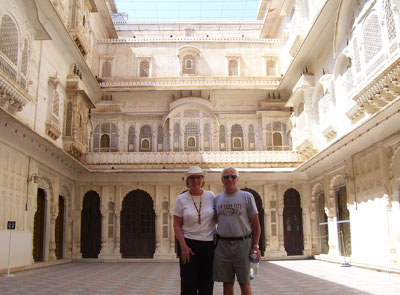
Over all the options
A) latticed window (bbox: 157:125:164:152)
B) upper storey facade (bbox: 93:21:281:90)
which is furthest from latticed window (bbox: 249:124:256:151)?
latticed window (bbox: 157:125:164:152)

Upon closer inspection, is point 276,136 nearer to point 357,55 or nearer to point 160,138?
point 160,138

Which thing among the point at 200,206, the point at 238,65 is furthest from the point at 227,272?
the point at 238,65

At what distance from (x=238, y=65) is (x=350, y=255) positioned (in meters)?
10.2

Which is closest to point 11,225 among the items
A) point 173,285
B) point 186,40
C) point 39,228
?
point 39,228

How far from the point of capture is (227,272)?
397 centimetres

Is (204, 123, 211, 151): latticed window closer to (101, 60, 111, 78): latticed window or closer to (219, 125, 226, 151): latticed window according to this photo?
(219, 125, 226, 151): latticed window

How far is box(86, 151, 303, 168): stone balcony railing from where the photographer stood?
17.4 meters

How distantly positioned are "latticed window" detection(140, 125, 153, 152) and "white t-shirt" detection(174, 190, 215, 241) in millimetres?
15437

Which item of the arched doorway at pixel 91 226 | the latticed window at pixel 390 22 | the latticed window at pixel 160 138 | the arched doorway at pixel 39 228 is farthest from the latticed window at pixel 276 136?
the latticed window at pixel 390 22

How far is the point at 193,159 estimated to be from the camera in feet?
57.2

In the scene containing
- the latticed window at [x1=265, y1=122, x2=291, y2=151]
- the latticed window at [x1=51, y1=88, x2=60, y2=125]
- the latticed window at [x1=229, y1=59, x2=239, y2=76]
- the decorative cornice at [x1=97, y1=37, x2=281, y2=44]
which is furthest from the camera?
the decorative cornice at [x1=97, y1=37, x2=281, y2=44]

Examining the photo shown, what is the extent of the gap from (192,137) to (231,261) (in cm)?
1497

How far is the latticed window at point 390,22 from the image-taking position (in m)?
9.34

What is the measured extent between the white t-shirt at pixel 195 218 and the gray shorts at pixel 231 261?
0.18 meters
